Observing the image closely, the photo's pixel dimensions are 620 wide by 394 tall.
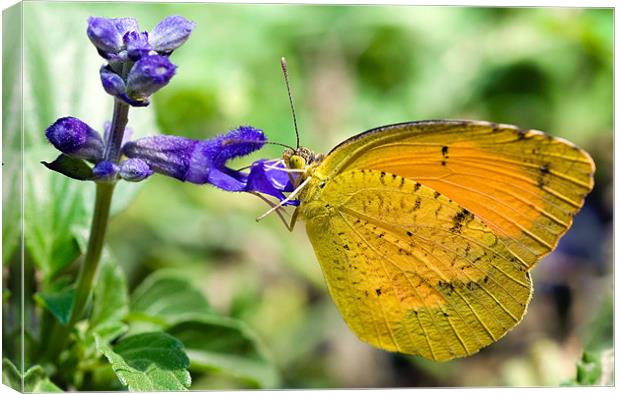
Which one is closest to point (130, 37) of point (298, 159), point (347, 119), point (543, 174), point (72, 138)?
point (72, 138)

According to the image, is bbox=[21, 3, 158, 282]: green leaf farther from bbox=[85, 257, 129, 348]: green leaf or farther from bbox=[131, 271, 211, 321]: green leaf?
bbox=[131, 271, 211, 321]: green leaf

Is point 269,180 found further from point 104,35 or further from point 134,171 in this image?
point 104,35

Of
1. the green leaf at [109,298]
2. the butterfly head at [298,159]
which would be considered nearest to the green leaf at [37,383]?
the green leaf at [109,298]

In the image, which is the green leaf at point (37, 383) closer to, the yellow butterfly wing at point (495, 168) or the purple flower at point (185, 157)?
the purple flower at point (185, 157)

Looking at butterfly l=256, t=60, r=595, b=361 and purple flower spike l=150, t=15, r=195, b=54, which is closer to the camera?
purple flower spike l=150, t=15, r=195, b=54

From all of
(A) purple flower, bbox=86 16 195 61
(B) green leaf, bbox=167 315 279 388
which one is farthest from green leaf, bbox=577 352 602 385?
(A) purple flower, bbox=86 16 195 61

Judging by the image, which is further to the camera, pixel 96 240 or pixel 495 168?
pixel 495 168

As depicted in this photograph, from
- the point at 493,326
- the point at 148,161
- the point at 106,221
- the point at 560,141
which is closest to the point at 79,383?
the point at 106,221

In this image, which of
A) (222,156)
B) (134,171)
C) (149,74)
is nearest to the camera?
(149,74)
